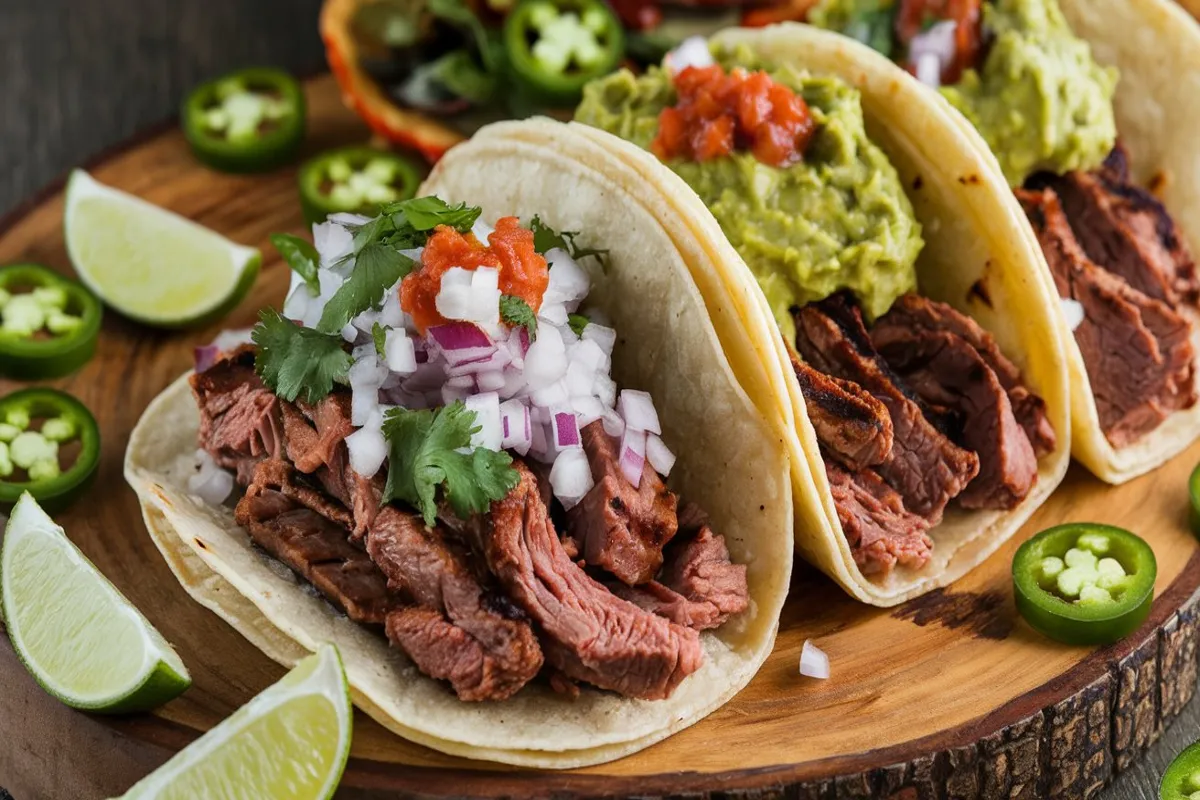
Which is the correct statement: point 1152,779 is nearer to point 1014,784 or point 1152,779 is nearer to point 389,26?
point 1014,784

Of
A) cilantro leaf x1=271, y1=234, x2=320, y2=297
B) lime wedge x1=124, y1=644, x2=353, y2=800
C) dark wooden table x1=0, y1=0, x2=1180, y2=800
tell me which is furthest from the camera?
dark wooden table x1=0, y1=0, x2=1180, y2=800

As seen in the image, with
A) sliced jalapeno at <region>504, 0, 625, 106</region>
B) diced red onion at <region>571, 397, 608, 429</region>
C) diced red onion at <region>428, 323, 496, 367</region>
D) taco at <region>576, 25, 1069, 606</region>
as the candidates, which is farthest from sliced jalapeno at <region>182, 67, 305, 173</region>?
diced red onion at <region>571, 397, 608, 429</region>

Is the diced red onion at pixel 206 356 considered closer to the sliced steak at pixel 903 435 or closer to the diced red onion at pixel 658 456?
the diced red onion at pixel 658 456

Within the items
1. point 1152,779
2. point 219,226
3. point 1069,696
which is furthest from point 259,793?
point 219,226

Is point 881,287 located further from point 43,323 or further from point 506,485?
point 43,323

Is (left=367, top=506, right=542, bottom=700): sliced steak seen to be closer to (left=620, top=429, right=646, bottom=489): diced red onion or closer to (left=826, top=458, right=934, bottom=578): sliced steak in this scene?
(left=620, top=429, right=646, bottom=489): diced red onion

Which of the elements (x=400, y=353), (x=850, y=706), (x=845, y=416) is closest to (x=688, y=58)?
(x=845, y=416)
